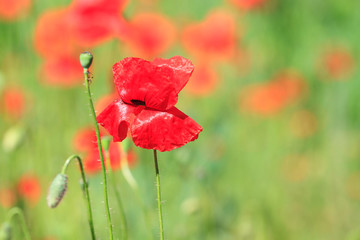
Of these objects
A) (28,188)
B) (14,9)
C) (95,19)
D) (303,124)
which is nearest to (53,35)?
(14,9)

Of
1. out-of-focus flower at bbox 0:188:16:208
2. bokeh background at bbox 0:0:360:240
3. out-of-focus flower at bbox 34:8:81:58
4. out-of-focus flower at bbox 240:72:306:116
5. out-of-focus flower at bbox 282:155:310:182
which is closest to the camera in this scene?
out-of-focus flower at bbox 0:188:16:208

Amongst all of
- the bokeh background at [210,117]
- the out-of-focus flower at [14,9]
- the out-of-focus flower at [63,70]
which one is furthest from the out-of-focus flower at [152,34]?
the out-of-focus flower at [14,9]

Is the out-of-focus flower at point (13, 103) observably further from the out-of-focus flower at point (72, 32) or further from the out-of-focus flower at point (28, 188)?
the out-of-focus flower at point (28, 188)

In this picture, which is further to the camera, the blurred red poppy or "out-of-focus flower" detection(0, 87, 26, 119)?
the blurred red poppy

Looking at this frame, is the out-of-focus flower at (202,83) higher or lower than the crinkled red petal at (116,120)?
lower

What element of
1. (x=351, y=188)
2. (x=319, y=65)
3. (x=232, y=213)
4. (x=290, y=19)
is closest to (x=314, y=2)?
(x=290, y=19)

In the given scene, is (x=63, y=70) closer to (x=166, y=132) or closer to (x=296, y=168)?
(x=296, y=168)

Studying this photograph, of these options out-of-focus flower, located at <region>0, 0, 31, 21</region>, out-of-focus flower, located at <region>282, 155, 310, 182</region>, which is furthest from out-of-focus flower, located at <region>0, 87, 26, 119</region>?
out-of-focus flower, located at <region>282, 155, 310, 182</region>

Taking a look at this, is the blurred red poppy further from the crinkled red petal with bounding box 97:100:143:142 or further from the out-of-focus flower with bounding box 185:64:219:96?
the crinkled red petal with bounding box 97:100:143:142
